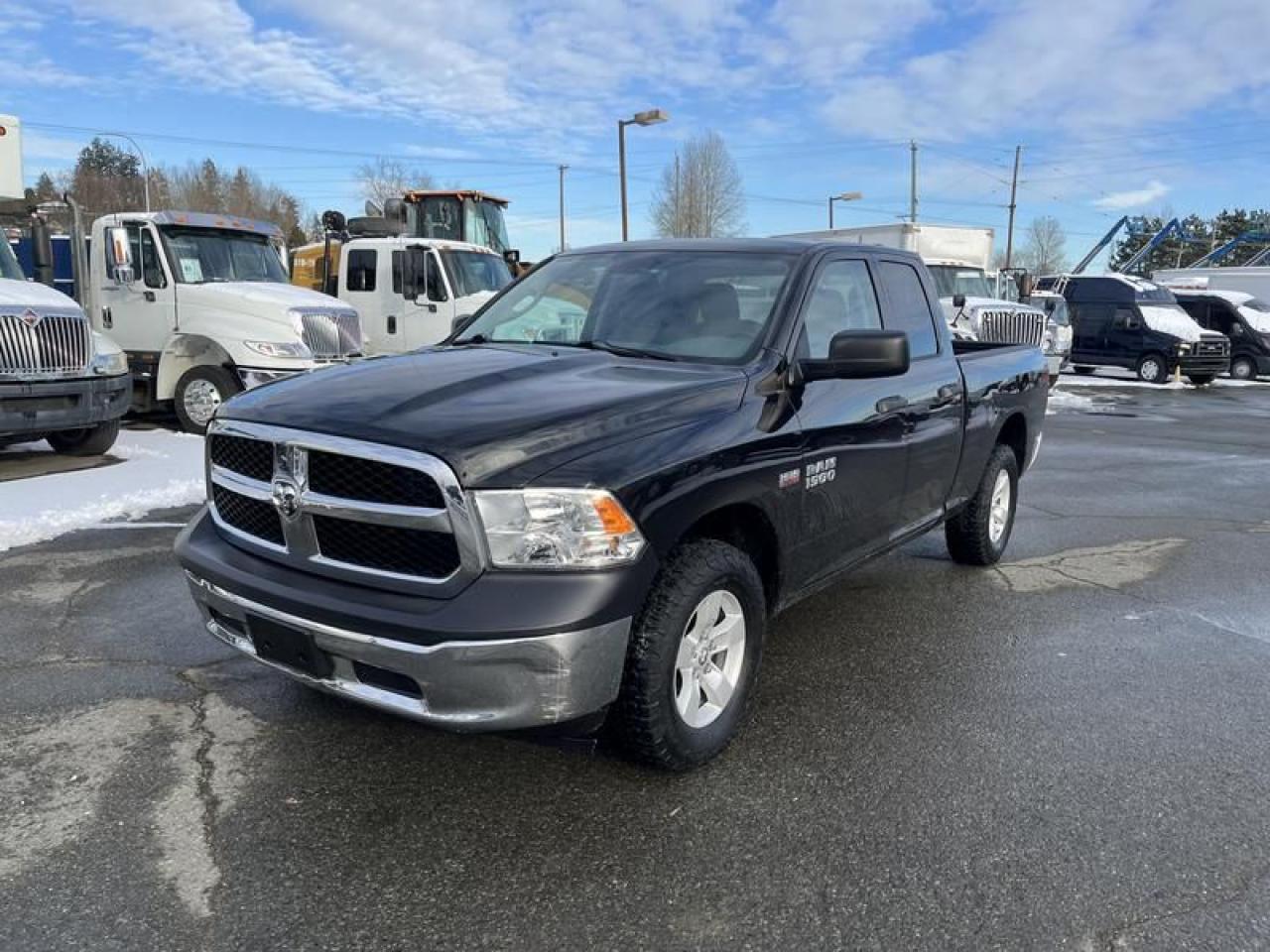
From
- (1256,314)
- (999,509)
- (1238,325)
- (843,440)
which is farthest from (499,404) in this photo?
(1256,314)

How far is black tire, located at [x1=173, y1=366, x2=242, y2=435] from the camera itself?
10.4 metres

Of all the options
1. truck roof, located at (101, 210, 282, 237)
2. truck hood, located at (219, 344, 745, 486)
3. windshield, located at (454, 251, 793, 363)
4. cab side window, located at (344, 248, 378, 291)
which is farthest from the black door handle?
cab side window, located at (344, 248, 378, 291)

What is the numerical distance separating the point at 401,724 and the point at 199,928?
47.2 inches

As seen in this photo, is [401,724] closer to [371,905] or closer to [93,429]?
[371,905]

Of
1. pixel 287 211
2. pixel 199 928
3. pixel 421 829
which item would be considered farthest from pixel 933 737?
pixel 287 211

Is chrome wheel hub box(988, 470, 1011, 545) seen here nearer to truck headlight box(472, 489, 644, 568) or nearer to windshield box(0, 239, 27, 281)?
truck headlight box(472, 489, 644, 568)

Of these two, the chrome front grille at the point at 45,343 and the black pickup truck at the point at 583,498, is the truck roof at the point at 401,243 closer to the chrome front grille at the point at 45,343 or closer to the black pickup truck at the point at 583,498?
the chrome front grille at the point at 45,343

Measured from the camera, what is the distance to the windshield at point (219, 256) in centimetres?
1089

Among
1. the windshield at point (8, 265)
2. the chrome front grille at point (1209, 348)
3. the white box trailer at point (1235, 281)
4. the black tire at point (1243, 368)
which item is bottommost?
the black tire at point (1243, 368)

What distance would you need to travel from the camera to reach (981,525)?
575 centimetres

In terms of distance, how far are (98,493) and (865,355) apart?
21.1ft

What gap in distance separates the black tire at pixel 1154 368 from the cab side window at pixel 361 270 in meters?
18.7

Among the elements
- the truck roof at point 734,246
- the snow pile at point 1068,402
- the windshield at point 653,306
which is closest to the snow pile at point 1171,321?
the snow pile at point 1068,402

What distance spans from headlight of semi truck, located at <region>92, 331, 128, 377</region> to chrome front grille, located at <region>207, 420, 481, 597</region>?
21.5 feet
